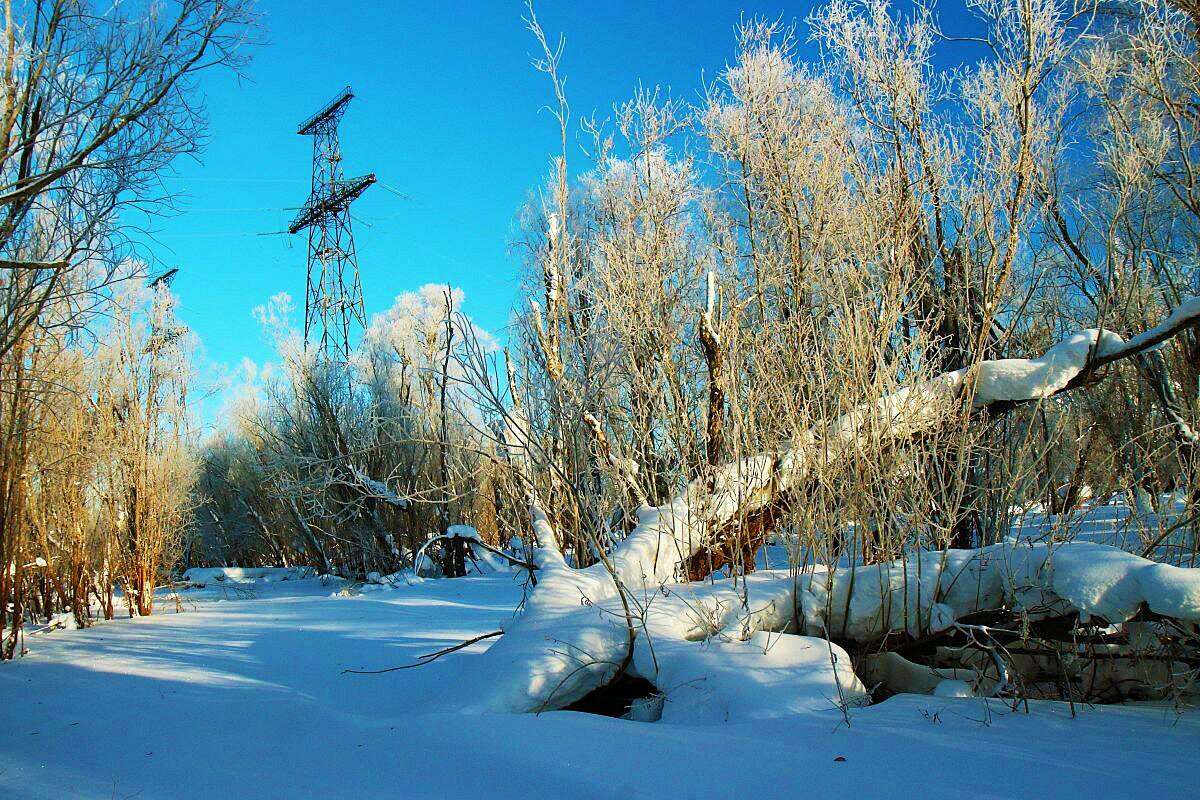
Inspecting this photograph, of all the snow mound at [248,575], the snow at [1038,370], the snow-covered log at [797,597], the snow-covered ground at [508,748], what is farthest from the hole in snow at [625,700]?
the snow mound at [248,575]

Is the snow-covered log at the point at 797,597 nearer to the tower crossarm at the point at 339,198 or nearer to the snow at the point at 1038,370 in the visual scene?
the snow at the point at 1038,370

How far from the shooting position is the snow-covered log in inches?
135

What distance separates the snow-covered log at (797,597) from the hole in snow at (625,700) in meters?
0.10

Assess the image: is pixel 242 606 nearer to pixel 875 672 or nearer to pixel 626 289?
pixel 626 289

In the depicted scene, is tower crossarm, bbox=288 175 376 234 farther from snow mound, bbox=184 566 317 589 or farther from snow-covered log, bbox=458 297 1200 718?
snow-covered log, bbox=458 297 1200 718

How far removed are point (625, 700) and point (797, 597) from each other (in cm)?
113

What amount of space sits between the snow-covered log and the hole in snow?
0.34 feet

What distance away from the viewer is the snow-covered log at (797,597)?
3439 mm

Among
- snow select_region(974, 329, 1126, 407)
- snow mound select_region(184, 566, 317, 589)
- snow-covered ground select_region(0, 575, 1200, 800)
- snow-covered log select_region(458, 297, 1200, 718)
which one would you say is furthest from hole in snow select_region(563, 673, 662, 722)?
snow mound select_region(184, 566, 317, 589)

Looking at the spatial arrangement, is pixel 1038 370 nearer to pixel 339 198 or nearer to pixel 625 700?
pixel 625 700

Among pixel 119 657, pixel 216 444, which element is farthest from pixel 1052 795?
pixel 216 444

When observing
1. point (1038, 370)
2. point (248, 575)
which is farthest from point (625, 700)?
point (248, 575)

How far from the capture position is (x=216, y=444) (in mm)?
24703

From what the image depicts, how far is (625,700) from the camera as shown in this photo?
13.4 ft
